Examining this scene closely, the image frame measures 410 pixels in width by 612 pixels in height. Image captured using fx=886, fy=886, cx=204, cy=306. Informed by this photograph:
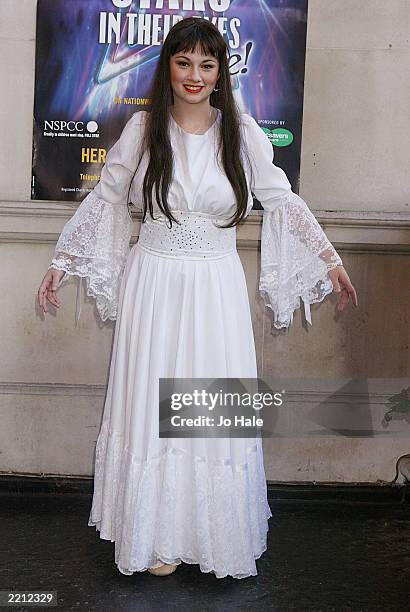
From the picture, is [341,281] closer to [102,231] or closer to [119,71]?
[102,231]

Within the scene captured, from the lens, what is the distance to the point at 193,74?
2.89 meters

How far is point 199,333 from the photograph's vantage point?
2.97 meters

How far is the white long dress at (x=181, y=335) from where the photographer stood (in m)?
2.95

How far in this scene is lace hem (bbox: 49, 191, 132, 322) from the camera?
10.3 feet

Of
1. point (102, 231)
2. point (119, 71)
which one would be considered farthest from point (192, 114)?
point (119, 71)

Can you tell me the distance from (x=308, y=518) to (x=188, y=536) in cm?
93

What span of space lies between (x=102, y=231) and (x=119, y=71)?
1099 mm

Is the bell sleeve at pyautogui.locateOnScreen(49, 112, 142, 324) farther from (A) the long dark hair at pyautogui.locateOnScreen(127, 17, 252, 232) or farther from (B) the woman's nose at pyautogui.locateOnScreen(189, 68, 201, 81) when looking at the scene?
(B) the woman's nose at pyautogui.locateOnScreen(189, 68, 201, 81)

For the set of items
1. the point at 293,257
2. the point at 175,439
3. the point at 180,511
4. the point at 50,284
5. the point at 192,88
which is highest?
the point at 192,88

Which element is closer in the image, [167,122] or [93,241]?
[167,122]

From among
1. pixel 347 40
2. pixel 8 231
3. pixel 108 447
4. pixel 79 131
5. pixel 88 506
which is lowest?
pixel 88 506

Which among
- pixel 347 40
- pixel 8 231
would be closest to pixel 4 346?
pixel 8 231

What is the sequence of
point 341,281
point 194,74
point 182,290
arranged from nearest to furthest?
point 194,74 < point 182,290 < point 341,281

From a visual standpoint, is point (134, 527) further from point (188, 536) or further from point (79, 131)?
point (79, 131)
